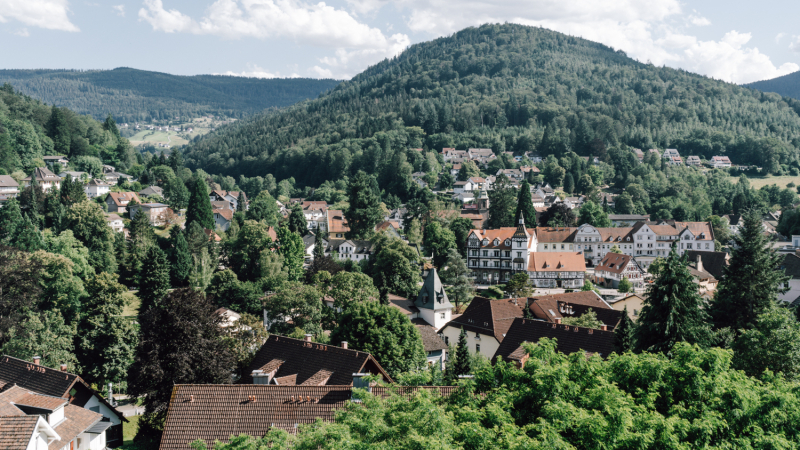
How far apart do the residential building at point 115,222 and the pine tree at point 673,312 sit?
62.6 m

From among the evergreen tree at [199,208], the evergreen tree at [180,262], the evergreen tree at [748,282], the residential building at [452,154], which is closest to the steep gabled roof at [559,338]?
the evergreen tree at [748,282]

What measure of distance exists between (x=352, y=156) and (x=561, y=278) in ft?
259

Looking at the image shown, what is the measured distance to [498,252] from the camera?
74.5 metres

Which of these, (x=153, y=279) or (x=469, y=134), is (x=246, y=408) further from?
(x=469, y=134)

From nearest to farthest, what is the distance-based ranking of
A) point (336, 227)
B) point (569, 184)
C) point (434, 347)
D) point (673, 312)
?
point (673, 312), point (434, 347), point (336, 227), point (569, 184)

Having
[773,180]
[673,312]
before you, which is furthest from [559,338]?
[773,180]

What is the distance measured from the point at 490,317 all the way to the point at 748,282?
17.1m

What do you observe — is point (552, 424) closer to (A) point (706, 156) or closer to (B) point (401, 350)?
(B) point (401, 350)

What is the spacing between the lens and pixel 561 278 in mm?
70125

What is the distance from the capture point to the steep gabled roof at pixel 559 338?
31344 mm

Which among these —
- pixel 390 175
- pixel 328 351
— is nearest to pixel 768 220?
pixel 390 175

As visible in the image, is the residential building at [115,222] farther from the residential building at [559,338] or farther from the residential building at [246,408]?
the residential building at [246,408]

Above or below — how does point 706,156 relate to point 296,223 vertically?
above

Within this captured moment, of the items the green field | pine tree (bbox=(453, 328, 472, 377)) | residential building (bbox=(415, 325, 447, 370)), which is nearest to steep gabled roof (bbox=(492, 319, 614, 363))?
pine tree (bbox=(453, 328, 472, 377))
